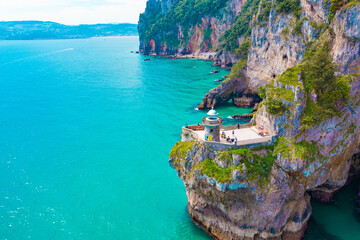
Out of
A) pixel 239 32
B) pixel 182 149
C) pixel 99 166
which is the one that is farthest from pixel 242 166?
pixel 239 32

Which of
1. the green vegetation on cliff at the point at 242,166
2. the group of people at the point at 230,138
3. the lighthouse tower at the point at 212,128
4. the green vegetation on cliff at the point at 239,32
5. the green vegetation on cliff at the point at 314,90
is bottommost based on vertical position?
the green vegetation on cliff at the point at 242,166

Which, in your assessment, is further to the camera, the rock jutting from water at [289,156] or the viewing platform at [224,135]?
the viewing platform at [224,135]

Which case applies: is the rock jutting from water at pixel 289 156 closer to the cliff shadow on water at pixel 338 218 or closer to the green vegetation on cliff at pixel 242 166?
the green vegetation on cliff at pixel 242 166

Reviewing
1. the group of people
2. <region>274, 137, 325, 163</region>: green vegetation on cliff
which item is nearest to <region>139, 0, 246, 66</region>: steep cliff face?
the group of people

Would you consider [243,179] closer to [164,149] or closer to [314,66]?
[314,66]

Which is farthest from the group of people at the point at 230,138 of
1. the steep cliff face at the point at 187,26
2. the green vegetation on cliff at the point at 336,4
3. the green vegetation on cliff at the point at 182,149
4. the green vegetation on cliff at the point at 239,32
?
the steep cliff face at the point at 187,26

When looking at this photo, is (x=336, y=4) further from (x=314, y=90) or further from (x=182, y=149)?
(x=182, y=149)

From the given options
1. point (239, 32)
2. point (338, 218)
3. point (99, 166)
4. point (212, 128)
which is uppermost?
point (239, 32)
